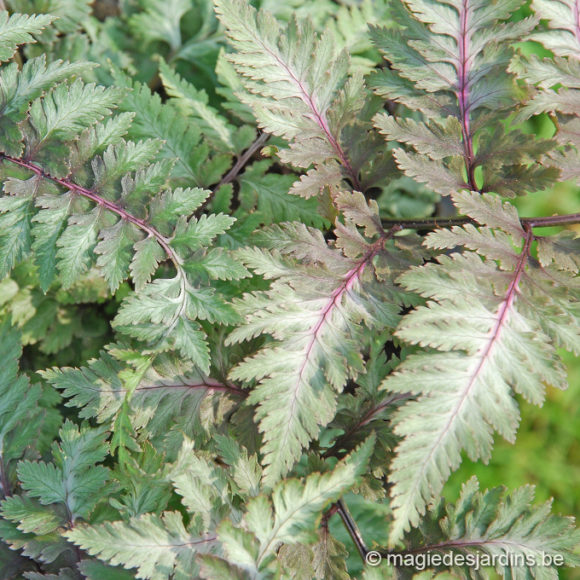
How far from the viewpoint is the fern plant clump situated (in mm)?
1310

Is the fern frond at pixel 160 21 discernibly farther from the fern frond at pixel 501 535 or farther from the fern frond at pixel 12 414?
the fern frond at pixel 501 535

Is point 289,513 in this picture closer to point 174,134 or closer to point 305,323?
point 305,323

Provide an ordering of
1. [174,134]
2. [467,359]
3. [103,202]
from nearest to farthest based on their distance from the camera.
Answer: [467,359] < [103,202] < [174,134]

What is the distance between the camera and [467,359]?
1280mm

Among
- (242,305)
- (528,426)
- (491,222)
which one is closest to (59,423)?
(242,305)

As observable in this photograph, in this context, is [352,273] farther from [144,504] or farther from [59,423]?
[59,423]

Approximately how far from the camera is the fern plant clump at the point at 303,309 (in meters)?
1.31

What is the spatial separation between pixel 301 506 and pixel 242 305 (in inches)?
20.1

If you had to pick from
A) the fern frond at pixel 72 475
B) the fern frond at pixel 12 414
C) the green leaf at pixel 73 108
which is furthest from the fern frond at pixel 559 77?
the fern frond at pixel 12 414

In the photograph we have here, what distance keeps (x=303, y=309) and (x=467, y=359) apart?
0.42m

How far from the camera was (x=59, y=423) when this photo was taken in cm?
184

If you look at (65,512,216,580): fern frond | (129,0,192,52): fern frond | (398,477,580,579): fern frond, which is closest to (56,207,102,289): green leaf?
(65,512,216,580): fern frond

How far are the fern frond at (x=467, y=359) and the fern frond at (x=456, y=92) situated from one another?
230 millimetres

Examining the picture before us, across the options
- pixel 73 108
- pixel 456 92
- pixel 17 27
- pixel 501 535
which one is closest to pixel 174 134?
pixel 73 108
